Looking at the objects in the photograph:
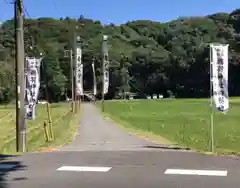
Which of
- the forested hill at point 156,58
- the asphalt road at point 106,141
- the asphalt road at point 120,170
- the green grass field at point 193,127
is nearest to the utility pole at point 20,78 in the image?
the asphalt road at point 106,141

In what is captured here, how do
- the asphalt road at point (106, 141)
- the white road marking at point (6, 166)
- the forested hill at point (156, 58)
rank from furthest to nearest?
the forested hill at point (156, 58)
the asphalt road at point (106, 141)
the white road marking at point (6, 166)

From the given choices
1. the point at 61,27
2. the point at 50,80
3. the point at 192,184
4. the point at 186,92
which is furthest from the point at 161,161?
the point at 186,92

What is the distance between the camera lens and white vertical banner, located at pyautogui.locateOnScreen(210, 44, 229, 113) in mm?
12555

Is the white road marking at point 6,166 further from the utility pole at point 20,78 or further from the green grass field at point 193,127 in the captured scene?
the green grass field at point 193,127

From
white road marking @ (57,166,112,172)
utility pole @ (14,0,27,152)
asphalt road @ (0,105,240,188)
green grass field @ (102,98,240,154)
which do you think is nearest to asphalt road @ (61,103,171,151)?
utility pole @ (14,0,27,152)

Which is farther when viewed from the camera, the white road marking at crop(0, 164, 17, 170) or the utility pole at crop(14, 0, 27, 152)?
the utility pole at crop(14, 0, 27, 152)

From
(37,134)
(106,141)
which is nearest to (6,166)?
(106,141)

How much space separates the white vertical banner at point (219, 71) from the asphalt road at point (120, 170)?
1.94 m

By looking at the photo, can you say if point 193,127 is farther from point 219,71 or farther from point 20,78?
point 219,71

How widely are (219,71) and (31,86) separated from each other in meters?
6.54

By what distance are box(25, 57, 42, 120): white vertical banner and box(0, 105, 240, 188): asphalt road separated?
13.1ft

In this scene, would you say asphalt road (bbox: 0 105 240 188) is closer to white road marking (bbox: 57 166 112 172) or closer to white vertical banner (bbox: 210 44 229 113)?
white road marking (bbox: 57 166 112 172)

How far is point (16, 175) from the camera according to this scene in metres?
8.84

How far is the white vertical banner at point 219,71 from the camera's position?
41.2 ft
